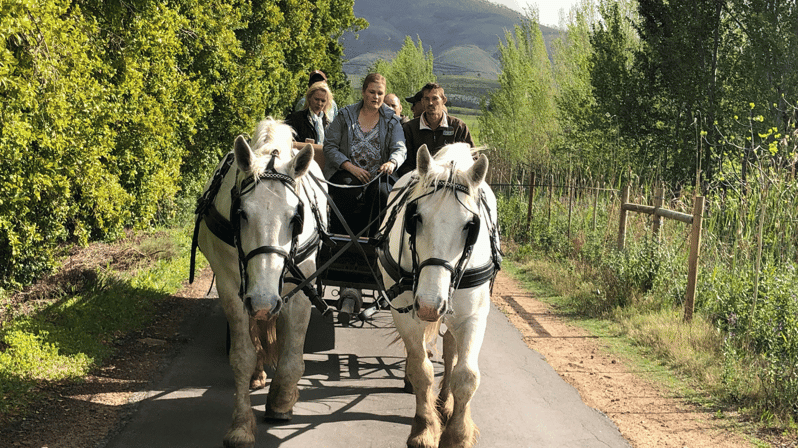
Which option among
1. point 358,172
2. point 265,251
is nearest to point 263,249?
point 265,251

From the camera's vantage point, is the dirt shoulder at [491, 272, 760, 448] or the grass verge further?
the grass verge

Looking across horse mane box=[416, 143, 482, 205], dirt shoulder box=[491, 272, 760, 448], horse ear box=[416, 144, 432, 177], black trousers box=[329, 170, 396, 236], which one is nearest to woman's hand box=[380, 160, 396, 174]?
black trousers box=[329, 170, 396, 236]

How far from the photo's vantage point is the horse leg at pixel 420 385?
414 centimetres

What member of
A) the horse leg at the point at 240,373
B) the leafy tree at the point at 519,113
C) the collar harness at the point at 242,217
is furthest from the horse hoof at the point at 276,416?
the leafy tree at the point at 519,113

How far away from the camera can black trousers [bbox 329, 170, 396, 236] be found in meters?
5.71

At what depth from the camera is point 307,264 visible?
4645mm

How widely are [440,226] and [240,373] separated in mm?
1662

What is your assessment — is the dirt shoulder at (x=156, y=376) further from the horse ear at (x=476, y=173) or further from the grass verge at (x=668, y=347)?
the horse ear at (x=476, y=173)

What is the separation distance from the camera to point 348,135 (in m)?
5.79

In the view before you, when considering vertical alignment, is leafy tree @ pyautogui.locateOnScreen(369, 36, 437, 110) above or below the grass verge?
above

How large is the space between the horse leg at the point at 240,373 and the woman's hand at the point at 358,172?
1617 millimetres

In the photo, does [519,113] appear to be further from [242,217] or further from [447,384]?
[242,217]

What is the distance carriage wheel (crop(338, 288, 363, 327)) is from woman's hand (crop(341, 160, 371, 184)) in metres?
0.93

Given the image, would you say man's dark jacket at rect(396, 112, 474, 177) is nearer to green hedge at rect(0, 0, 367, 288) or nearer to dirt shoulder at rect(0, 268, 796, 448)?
dirt shoulder at rect(0, 268, 796, 448)
